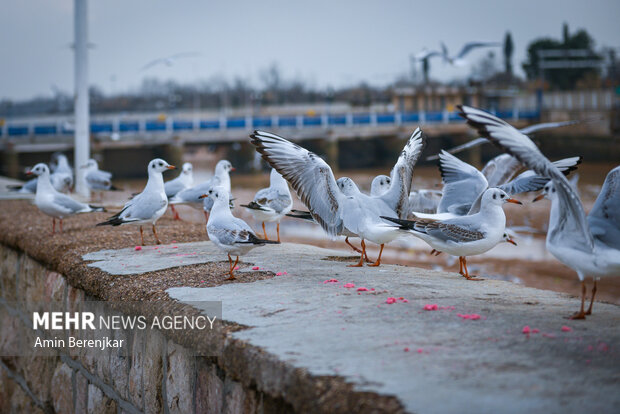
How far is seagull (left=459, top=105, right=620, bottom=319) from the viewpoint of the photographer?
2.95m

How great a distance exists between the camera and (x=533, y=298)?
3447mm

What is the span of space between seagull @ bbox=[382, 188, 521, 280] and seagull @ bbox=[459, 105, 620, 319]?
73 cm

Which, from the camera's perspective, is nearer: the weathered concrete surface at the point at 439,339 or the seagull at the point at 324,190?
the weathered concrete surface at the point at 439,339

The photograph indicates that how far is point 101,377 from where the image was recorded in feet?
12.2

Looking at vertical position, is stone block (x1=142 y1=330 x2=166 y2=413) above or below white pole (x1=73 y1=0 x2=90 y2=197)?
below

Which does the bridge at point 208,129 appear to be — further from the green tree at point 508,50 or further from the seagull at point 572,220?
the green tree at point 508,50

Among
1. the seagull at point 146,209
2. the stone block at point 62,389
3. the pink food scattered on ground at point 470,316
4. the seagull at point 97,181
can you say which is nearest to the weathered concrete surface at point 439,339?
the pink food scattered on ground at point 470,316

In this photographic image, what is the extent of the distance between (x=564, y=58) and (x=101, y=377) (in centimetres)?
5596

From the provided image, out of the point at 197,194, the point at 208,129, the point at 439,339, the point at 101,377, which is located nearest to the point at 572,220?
the point at 439,339

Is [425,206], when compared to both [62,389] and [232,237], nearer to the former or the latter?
[232,237]

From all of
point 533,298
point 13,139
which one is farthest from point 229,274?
point 13,139

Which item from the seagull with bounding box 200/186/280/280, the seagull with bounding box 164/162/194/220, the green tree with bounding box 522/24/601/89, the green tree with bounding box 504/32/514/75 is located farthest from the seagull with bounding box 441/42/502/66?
the green tree with bounding box 504/32/514/75

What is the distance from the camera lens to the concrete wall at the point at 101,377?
2.75 metres

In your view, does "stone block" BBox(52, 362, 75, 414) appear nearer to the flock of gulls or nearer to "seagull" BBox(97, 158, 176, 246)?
the flock of gulls
